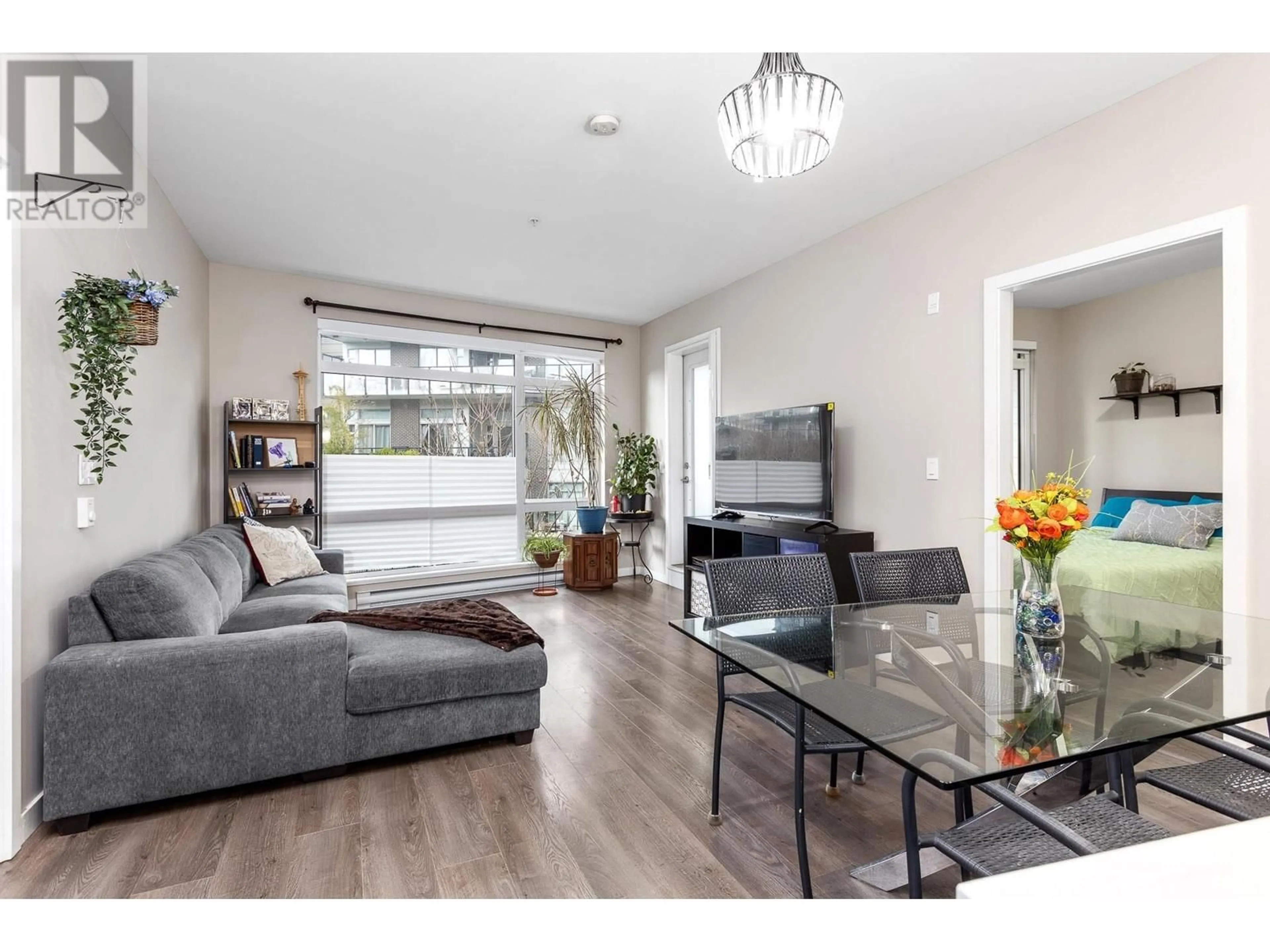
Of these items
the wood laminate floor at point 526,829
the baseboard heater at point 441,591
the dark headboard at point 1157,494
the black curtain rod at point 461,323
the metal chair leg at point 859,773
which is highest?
the black curtain rod at point 461,323

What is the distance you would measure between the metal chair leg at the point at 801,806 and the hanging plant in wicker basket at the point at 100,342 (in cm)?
252

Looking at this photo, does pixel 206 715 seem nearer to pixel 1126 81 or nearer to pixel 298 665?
pixel 298 665

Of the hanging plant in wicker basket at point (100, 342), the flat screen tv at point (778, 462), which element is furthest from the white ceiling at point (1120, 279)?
the hanging plant in wicker basket at point (100, 342)

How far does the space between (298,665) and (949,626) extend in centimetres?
222

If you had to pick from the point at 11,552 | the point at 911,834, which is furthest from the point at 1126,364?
the point at 11,552

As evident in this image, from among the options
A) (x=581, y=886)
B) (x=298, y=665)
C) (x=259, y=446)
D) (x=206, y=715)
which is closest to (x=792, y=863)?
(x=581, y=886)

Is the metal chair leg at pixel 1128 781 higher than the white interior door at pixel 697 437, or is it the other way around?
the white interior door at pixel 697 437

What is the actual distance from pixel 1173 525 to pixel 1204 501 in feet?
2.04

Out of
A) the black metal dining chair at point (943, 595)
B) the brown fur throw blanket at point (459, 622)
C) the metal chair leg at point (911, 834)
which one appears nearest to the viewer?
the metal chair leg at point (911, 834)

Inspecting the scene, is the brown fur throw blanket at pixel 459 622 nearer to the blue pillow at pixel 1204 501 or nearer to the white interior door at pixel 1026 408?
the blue pillow at pixel 1204 501

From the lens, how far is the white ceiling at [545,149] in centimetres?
238

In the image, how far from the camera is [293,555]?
4.02 m

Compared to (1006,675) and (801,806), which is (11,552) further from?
(1006,675)

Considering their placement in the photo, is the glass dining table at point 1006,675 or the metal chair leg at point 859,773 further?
the metal chair leg at point 859,773
